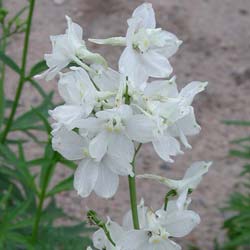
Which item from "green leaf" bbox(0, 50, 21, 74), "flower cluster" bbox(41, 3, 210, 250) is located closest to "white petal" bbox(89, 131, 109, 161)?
"flower cluster" bbox(41, 3, 210, 250)

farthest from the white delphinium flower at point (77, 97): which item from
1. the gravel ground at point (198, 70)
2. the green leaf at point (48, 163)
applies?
the gravel ground at point (198, 70)

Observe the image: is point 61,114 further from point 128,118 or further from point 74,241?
point 74,241

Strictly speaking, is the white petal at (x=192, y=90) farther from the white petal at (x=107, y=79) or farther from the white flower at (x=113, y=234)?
the white flower at (x=113, y=234)

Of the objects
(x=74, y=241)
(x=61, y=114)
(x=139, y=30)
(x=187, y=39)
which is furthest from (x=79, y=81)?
(x=187, y=39)

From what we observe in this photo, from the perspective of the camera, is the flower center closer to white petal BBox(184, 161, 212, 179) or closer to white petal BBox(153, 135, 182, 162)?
white petal BBox(153, 135, 182, 162)

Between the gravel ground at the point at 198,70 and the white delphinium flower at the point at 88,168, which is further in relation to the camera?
the gravel ground at the point at 198,70

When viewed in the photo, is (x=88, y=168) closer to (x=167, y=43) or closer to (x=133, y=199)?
(x=133, y=199)
